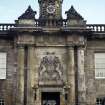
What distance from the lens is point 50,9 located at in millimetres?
25094

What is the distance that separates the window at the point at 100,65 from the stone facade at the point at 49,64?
0.32 meters

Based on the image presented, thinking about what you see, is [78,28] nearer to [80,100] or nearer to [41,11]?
[41,11]

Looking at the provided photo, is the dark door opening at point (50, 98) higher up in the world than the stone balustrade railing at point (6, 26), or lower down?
lower down

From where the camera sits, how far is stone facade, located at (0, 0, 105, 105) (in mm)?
23484

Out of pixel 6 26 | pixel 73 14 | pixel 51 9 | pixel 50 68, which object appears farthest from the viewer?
pixel 6 26

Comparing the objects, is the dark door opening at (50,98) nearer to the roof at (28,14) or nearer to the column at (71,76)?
the column at (71,76)

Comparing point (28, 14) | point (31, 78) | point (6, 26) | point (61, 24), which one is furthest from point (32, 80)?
point (28, 14)

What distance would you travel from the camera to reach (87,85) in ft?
79.3

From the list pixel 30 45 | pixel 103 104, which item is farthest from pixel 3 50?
pixel 103 104

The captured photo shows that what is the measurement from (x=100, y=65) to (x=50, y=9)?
579cm

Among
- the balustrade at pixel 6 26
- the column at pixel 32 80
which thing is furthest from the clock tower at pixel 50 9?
the column at pixel 32 80

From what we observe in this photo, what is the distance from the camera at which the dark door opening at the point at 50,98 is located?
24.2m

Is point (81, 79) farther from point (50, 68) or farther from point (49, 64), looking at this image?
point (49, 64)

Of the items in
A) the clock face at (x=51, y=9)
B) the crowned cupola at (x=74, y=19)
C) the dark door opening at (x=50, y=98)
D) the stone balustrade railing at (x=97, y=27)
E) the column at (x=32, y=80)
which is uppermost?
the clock face at (x=51, y=9)
